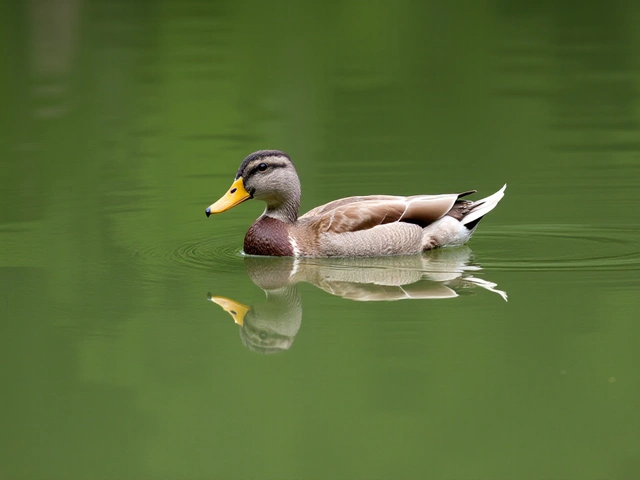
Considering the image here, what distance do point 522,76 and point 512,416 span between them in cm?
1755

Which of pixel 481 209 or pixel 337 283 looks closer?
pixel 337 283

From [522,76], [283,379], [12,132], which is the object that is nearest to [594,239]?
[283,379]

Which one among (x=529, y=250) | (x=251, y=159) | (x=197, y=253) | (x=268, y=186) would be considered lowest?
(x=197, y=253)

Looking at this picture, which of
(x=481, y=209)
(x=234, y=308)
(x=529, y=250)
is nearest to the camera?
(x=234, y=308)

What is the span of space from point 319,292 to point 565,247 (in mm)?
2523

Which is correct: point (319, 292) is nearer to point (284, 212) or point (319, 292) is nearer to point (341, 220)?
point (341, 220)

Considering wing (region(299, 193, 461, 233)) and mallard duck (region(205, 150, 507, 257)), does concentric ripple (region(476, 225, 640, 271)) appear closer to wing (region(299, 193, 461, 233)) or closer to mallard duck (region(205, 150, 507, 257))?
mallard duck (region(205, 150, 507, 257))

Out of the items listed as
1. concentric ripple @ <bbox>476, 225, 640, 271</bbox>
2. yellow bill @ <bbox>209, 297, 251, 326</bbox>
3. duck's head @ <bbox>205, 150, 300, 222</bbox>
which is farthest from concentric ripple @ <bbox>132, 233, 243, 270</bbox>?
concentric ripple @ <bbox>476, 225, 640, 271</bbox>

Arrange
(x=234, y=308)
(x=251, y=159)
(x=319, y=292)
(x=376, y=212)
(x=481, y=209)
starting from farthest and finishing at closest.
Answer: (x=481, y=209) < (x=251, y=159) < (x=376, y=212) < (x=319, y=292) < (x=234, y=308)

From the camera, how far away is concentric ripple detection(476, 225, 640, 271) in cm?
1109

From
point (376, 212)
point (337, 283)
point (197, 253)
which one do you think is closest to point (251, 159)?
point (197, 253)

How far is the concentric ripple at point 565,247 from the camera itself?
1109 centimetres

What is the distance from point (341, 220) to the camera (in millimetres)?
11828

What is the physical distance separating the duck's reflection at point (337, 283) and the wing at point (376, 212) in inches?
12.4
